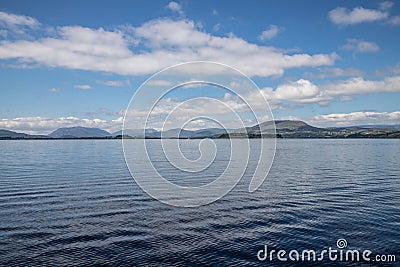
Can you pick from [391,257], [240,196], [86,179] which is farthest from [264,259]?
[86,179]

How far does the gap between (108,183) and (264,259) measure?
2980 centimetres

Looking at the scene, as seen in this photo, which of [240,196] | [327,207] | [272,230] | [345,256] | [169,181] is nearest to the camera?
[345,256]

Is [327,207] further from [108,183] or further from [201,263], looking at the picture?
[108,183]

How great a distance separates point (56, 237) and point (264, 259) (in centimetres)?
1329

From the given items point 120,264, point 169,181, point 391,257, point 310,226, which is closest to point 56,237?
point 120,264

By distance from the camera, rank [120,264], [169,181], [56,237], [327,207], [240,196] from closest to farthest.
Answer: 1. [120,264]
2. [56,237]
3. [327,207]
4. [240,196]
5. [169,181]

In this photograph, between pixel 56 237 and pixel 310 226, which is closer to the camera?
pixel 56 237

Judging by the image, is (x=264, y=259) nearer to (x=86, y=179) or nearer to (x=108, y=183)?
(x=108, y=183)

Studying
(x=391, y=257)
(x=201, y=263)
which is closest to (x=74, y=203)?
(x=201, y=263)

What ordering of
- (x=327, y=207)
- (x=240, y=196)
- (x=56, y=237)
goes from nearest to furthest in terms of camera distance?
(x=56, y=237) < (x=327, y=207) < (x=240, y=196)

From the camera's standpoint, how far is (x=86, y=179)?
4816 centimetres

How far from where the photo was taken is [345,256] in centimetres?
1978

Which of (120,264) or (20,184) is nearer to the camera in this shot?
(120,264)

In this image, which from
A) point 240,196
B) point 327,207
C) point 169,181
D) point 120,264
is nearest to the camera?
point 120,264
